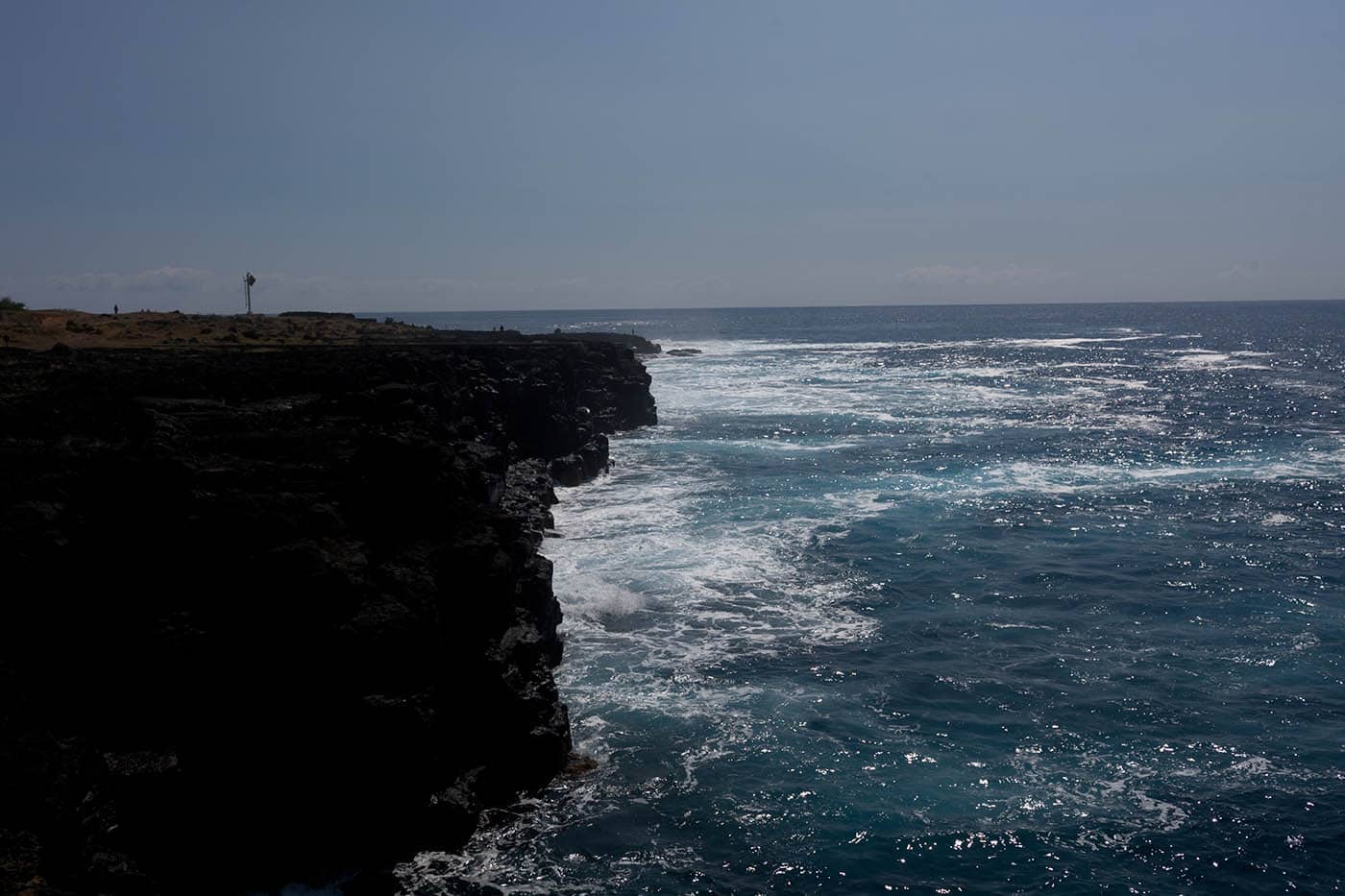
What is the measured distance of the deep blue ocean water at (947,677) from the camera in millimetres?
17109

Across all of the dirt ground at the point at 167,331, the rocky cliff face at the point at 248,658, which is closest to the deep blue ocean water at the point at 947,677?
the rocky cliff face at the point at 248,658

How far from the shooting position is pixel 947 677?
80.3 feet

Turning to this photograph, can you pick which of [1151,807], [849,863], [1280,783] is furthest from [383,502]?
[1280,783]

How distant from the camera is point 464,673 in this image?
782 inches

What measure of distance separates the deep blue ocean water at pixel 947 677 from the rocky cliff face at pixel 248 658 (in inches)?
81.7

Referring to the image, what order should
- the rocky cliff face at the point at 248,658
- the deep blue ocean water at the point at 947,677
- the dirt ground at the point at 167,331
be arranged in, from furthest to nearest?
1. the dirt ground at the point at 167,331
2. the deep blue ocean water at the point at 947,677
3. the rocky cliff face at the point at 248,658

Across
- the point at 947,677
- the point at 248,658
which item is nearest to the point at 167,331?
the point at 248,658

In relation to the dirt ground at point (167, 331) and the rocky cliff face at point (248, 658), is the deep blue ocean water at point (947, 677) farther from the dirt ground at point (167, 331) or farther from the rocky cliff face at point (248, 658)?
the dirt ground at point (167, 331)

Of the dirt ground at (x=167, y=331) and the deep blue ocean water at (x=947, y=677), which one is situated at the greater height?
the dirt ground at (x=167, y=331)

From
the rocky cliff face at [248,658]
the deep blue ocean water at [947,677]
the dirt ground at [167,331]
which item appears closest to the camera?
the rocky cliff face at [248,658]

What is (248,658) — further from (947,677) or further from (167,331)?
(167,331)

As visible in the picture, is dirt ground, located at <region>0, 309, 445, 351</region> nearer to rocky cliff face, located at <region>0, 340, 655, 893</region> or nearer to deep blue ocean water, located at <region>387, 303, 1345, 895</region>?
deep blue ocean water, located at <region>387, 303, 1345, 895</region>

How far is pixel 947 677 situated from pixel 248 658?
16.6 m

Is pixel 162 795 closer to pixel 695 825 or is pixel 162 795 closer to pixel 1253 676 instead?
pixel 695 825
